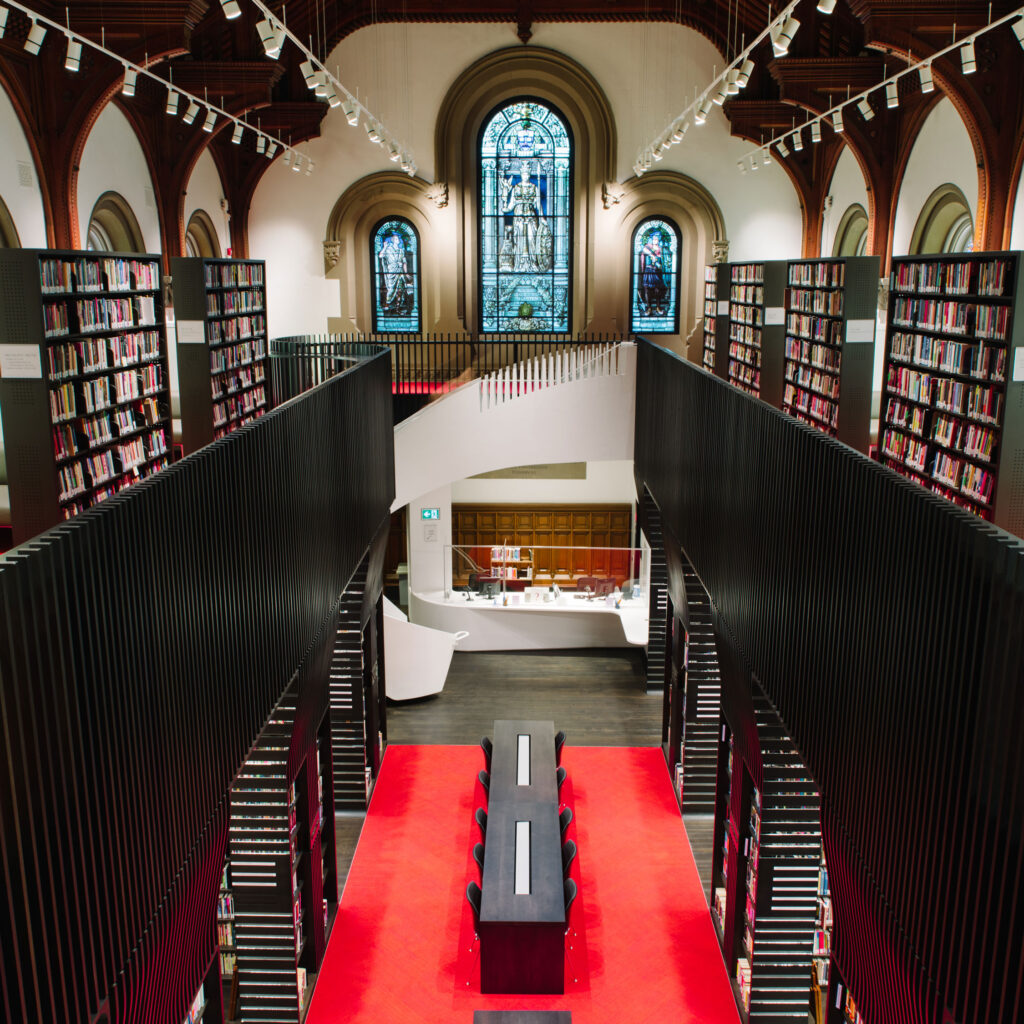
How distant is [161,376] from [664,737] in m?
6.35

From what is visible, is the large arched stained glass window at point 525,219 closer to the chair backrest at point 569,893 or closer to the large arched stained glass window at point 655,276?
the large arched stained glass window at point 655,276

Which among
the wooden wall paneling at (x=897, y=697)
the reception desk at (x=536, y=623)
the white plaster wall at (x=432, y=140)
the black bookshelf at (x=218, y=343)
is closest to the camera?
the wooden wall paneling at (x=897, y=697)

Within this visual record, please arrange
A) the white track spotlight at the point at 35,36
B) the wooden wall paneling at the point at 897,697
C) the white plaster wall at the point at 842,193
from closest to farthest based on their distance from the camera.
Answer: the wooden wall paneling at the point at 897,697
the white track spotlight at the point at 35,36
the white plaster wall at the point at 842,193

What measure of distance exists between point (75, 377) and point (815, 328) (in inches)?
276

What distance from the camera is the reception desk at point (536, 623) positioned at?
14.0 metres

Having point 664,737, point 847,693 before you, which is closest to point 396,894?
point 664,737

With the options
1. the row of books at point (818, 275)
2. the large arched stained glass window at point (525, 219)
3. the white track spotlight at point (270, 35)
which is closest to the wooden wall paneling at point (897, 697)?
the row of books at point (818, 275)

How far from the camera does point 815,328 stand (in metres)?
10.2

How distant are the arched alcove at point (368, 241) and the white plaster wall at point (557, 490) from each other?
2.85 metres

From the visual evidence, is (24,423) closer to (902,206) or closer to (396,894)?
(396,894)

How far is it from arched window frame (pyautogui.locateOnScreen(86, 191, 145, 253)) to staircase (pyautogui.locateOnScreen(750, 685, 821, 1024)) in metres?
9.47

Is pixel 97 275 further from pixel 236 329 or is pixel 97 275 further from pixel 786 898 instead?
pixel 786 898

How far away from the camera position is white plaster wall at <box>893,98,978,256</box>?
11078mm

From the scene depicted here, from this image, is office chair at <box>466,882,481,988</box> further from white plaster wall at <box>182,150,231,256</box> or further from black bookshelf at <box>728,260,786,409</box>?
white plaster wall at <box>182,150,231,256</box>
